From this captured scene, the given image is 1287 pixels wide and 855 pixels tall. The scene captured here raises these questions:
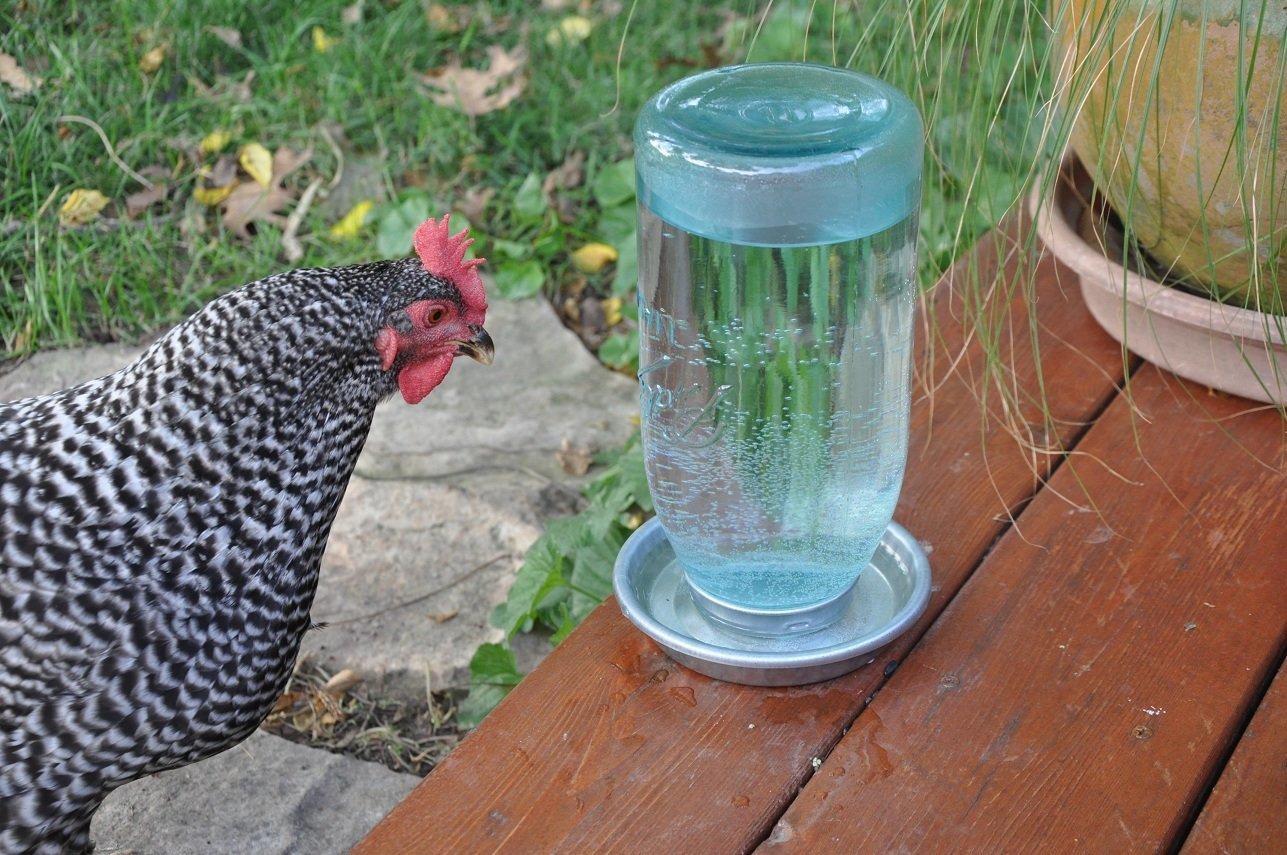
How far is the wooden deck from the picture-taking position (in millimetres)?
1301

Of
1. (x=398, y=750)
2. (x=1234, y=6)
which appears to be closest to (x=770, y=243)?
(x=1234, y=6)

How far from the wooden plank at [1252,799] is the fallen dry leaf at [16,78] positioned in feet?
10.1

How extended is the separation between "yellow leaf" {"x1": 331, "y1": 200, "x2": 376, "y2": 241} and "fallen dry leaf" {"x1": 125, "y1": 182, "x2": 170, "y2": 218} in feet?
1.38

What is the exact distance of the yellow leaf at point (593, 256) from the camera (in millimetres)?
3357

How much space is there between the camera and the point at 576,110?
143 inches

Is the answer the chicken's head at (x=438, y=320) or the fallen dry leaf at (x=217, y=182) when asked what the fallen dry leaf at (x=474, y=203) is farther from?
the chicken's head at (x=438, y=320)

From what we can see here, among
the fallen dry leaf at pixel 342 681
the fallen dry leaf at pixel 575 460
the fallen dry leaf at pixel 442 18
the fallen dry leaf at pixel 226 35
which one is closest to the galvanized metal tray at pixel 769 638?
the fallen dry leaf at pixel 342 681

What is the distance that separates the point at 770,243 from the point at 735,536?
0.35 meters

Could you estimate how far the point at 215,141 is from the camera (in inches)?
132

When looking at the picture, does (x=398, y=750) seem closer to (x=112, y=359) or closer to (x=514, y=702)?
(x=514, y=702)

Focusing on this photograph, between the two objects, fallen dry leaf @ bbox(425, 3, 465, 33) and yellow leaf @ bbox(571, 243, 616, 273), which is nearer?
yellow leaf @ bbox(571, 243, 616, 273)

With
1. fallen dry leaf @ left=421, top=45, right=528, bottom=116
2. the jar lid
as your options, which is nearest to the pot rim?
the jar lid

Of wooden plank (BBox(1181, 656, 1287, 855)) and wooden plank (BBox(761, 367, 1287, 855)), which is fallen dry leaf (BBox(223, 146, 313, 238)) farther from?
wooden plank (BBox(1181, 656, 1287, 855))

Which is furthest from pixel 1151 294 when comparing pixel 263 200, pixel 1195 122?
pixel 263 200
